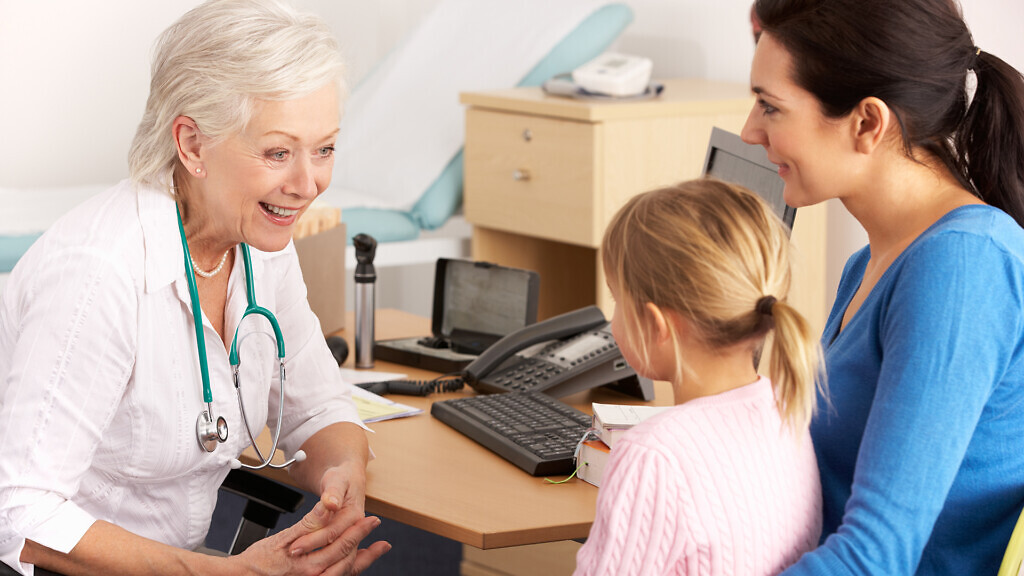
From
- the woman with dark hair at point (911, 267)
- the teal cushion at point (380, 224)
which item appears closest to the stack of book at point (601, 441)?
the woman with dark hair at point (911, 267)

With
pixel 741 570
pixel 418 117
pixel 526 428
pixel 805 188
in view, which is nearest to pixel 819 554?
pixel 741 570

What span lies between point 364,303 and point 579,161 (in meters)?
0.97

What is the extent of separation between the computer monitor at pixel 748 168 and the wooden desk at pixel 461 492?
403 mm

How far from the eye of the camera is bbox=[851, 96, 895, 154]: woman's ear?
1147 millimetres

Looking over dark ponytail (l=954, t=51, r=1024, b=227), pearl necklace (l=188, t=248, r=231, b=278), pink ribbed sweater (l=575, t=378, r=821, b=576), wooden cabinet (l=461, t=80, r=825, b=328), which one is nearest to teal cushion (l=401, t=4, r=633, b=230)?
wooden cabinet (l=461, t=80, r=825, b=328)

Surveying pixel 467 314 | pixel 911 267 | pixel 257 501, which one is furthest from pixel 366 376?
pixel 911 267

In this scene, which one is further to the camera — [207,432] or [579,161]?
[579,161]

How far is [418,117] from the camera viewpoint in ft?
10.9

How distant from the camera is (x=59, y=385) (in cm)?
122

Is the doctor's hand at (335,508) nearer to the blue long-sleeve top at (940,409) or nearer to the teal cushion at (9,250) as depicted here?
the blue long-sleeve top at (940,409)

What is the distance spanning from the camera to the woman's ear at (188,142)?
1.34 meters

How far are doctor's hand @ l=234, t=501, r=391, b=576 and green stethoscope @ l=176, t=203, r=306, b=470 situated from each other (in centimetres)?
14

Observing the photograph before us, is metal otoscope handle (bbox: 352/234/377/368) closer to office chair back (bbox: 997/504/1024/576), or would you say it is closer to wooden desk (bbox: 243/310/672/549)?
wooden desk (bbox: 243/310/672/549)

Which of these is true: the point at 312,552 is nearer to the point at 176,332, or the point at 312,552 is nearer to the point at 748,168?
the point at 176,332
